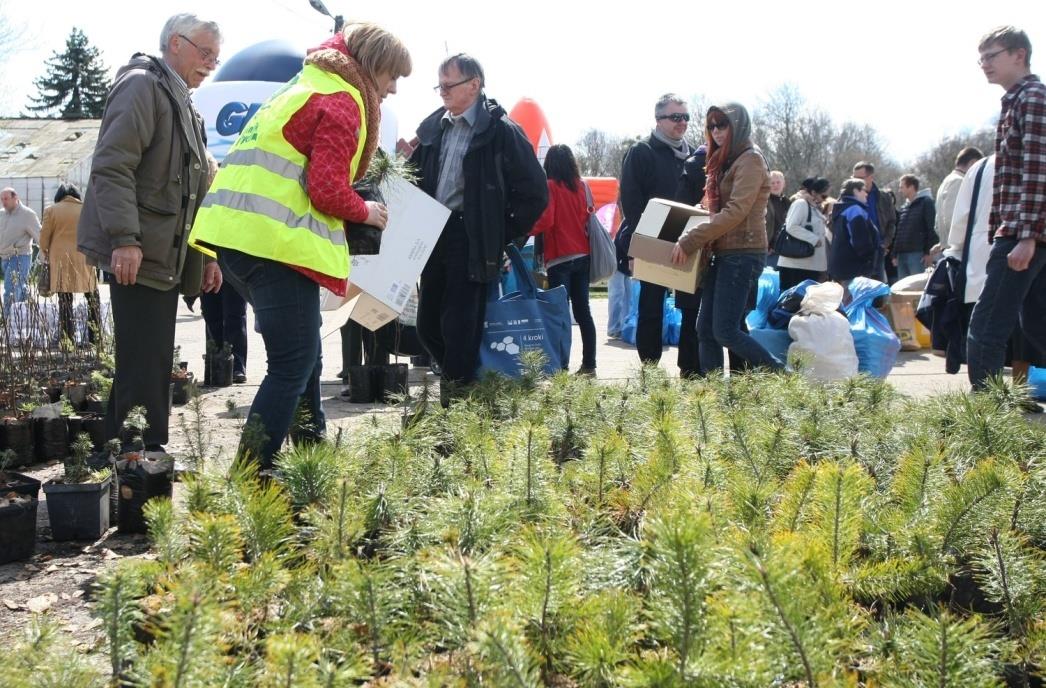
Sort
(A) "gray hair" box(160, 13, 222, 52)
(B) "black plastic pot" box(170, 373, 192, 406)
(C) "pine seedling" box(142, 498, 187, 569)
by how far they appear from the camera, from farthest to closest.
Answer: (B) "black plastic pot" box(170, 373, 192, 406) → (A) "gray hair" box(160, 13, 222, 52) → (C) "pine seedling" box(142, 498, 187, 569)

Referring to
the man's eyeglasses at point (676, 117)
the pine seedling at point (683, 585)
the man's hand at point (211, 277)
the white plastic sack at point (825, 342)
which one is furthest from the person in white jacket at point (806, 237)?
A: the pine seedling at point (683, 585)

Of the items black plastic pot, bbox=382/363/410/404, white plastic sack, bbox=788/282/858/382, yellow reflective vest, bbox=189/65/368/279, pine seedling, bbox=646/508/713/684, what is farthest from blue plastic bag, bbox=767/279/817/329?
pine seedling, bbox=646/508/713/684

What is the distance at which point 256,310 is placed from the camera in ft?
11.8

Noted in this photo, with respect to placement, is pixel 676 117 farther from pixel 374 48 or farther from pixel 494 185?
pixel 374 48

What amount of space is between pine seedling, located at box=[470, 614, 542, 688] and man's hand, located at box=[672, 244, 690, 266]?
4.34 metres

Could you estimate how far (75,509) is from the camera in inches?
133

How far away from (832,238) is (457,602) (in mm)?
9258

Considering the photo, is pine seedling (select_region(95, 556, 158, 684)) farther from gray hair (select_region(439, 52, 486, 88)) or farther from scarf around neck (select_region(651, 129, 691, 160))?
scarf around neck (select_region(651, 129, 691, 160))

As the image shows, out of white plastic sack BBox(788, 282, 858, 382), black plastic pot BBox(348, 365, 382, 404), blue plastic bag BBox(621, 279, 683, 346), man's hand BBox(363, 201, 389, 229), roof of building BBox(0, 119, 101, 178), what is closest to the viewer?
man's hand BBox(363, 201, 389, 229)

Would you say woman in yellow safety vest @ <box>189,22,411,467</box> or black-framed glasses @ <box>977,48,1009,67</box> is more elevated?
black-framed glasses @ <box>977,48,1009,67</box>

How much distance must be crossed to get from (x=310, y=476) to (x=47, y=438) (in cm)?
259

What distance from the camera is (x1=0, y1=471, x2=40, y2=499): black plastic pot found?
335 cm

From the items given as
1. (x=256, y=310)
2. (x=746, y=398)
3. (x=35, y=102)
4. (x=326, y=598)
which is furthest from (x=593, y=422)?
(x=35, y=102)

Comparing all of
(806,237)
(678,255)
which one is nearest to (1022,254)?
(678,255)
